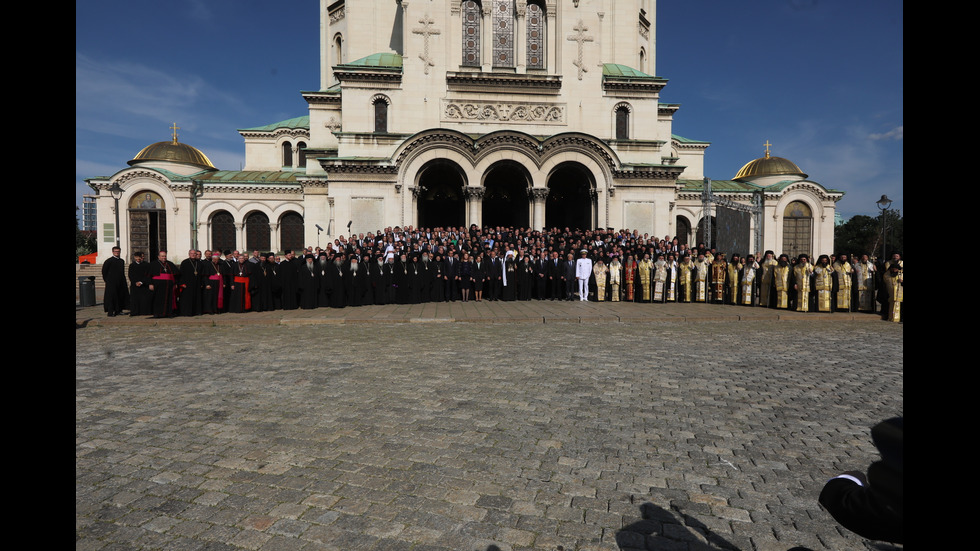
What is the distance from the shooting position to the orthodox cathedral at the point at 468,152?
28172 millimetres

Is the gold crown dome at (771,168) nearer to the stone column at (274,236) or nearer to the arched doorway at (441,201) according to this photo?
the arched doorway at (441,201)

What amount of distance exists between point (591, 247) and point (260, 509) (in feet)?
61.5

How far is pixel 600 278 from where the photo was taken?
18.8 m

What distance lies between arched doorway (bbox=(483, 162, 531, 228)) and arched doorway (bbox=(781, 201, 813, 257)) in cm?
2014

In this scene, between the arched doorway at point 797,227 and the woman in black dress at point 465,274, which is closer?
the woman in black dress at point 465,274

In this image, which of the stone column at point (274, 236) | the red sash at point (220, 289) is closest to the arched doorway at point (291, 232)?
the stone column at point (274, 236)

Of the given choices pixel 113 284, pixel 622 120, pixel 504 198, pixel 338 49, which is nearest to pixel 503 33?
pixel 622 120

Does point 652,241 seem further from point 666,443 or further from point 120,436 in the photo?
point 120,436

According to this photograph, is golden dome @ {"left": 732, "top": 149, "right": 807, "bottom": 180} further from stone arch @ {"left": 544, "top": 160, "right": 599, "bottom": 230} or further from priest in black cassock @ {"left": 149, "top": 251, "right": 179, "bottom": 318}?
priest in black cassock @ {"left": 149, "top": 251, "right": 179, "bottom": 318}

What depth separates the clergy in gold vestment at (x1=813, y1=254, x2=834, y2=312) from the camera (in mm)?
15328

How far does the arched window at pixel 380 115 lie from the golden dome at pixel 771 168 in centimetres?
3270

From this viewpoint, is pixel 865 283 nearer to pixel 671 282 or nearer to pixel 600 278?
pixel 671 282

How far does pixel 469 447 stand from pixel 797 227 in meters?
40.0

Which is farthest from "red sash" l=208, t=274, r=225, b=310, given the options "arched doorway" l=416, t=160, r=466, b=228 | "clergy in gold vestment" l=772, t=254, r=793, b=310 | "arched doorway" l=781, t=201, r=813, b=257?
"arched doorway" l=781, t=201, r=813, b=257
